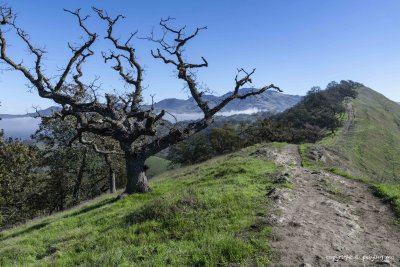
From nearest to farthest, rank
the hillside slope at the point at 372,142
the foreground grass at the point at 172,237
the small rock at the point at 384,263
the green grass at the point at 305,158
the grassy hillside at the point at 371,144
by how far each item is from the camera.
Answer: the small rock at the point at 384,263 → the foreground grass at the point at 172,237 → the green grass at the point at 305,158 → the grassy hillside at the point at 371,144 → the hillside slope at the point at 372,142

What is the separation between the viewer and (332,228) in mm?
12430

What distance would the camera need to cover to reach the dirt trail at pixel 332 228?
32.6ft

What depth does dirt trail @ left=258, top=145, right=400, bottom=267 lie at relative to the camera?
391 inches

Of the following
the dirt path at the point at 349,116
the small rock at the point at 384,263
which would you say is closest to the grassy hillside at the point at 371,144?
the dirt path at the point at 349,116

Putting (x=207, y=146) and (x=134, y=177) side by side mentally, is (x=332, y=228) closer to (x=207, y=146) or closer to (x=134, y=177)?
(x=134, y=177)

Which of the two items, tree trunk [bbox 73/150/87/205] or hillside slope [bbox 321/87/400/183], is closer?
tree trunk [bbox 73/150/87/205]

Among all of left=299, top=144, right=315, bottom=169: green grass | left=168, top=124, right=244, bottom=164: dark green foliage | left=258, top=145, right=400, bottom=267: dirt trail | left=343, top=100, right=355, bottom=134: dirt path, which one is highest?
left=343, top=100, right=355, bottom=134: dirt path

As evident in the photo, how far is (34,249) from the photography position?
15.2 meters

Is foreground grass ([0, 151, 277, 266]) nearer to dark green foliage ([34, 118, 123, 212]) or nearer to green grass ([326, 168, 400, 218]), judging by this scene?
green grass ([326, 168, 400, 218])

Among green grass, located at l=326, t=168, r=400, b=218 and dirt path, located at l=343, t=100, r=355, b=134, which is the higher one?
dirt path, located at l=343, t=100, r=355, b=134

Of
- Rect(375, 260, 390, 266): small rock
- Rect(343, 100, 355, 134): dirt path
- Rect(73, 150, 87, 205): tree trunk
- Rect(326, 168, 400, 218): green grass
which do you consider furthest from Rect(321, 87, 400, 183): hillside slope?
Rect(375, 260, 390, 266): small rock

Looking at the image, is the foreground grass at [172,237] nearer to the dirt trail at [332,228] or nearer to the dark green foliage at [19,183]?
the dirt trail at [332,228]

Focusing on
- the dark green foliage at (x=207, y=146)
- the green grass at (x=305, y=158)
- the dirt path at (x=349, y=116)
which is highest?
the dirt path at (x=349, y=116)

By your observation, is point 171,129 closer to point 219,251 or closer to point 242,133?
point 219,251
